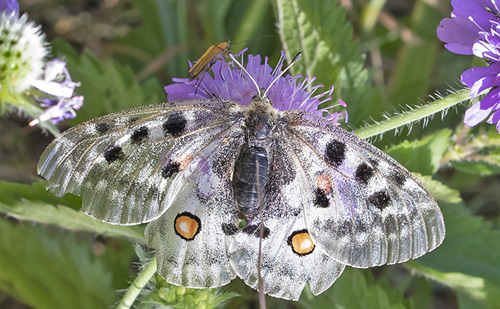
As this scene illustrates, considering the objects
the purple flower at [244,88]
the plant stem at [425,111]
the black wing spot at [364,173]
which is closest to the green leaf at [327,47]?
the purple flower at [244,88]

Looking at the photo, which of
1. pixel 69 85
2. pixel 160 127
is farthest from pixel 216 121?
pixel 69 85

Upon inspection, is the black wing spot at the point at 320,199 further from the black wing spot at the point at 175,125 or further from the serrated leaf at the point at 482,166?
the serrated leaf at the point at 482,166

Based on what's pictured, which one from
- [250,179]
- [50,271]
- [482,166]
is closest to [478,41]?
[482,166]

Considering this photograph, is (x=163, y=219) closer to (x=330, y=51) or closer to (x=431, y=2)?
(x=330, y=51)

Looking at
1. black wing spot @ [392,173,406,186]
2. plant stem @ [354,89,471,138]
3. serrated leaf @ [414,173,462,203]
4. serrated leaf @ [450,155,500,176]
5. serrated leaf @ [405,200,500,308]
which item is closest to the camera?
black wing spot @ [392,173,406,186]

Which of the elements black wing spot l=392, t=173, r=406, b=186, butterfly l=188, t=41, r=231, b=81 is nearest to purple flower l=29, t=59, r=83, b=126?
butterfly l=188, t=41, r=231, b=81

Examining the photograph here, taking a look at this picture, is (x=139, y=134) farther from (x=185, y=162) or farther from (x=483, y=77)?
(x=483, y=77)

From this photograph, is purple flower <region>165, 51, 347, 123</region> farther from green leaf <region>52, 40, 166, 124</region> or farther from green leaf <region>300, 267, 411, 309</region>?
green leaf <region>300, 267, 411, 309</region>
